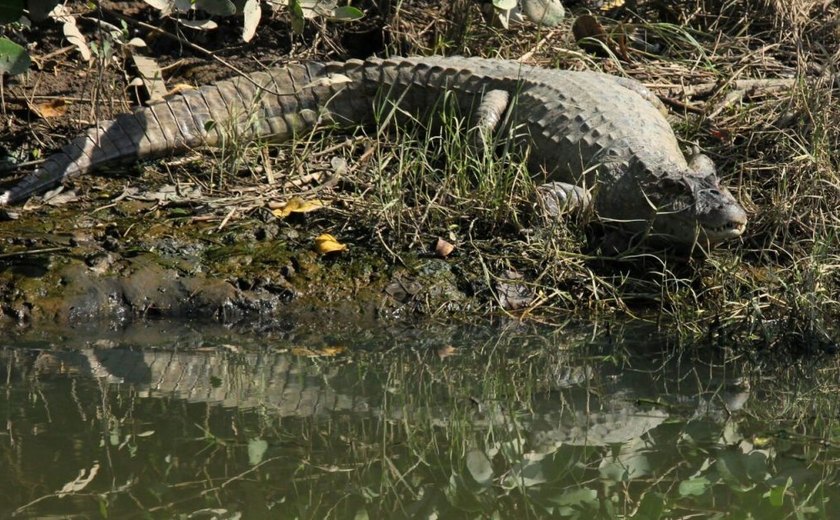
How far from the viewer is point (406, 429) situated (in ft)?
10.4

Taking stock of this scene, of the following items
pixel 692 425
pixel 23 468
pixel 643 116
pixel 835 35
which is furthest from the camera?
pixel 835 35

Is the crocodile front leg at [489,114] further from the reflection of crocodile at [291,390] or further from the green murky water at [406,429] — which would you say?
the reflection of crocodile at [291,390]

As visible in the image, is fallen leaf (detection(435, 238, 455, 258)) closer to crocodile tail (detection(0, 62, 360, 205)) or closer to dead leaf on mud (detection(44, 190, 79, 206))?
crocodile tail (detection(0, 62, 360, 205))

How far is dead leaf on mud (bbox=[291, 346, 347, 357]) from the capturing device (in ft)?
13.4

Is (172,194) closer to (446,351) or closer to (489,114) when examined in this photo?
(489,114)

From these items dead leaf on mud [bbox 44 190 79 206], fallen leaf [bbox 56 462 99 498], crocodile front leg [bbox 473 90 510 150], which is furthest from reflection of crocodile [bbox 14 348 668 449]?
crocodile front leg [bbox 473 90 510 150]

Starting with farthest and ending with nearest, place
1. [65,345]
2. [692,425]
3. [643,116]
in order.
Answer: [643,116] < [65,345] < [692,425]

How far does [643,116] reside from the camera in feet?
19.2

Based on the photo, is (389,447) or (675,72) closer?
(389,447)

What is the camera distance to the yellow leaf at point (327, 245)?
5023 mm

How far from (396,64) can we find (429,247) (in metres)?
1.56

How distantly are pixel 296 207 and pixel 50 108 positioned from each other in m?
1.70

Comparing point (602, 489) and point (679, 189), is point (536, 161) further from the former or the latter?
point (602, 489)

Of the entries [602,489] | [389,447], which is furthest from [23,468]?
[602,489]
